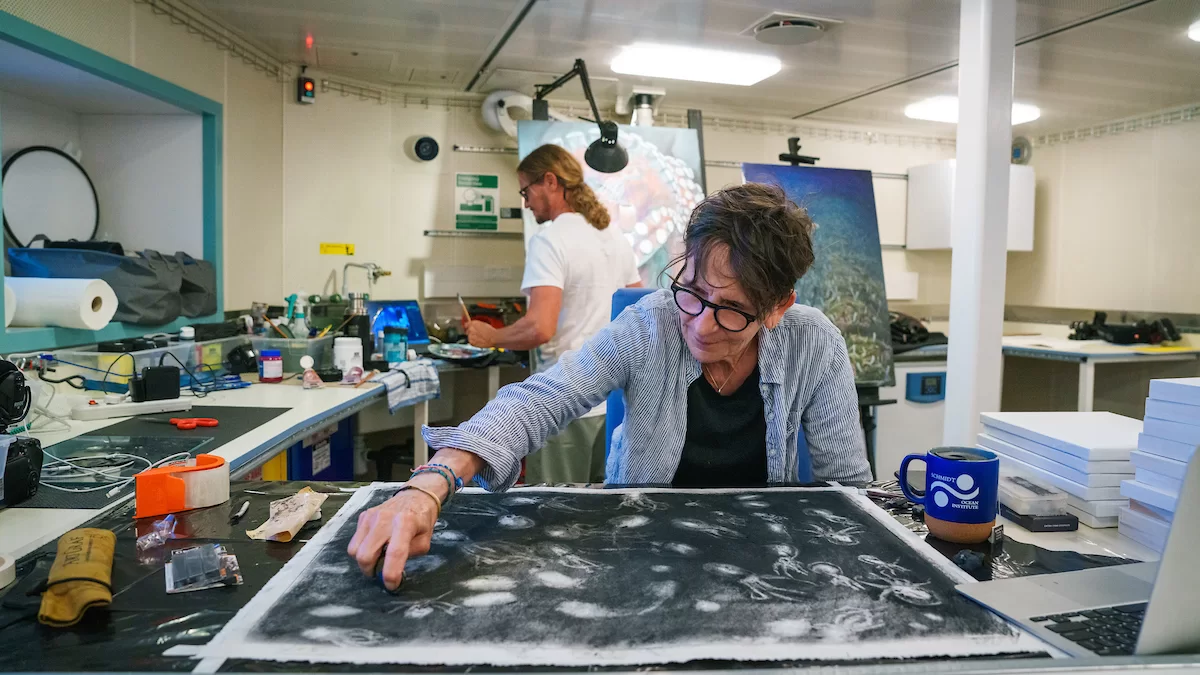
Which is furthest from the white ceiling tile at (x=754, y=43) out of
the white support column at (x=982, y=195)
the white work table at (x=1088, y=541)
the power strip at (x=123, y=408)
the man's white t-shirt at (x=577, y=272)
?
the white work table at (x=1088, y=541)

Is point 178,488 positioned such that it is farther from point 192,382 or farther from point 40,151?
point 40,151

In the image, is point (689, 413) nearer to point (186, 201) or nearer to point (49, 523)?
point (49, 523)

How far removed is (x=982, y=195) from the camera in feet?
7.55

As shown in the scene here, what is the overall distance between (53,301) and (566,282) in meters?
1.57

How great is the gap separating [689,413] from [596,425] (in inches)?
41.9

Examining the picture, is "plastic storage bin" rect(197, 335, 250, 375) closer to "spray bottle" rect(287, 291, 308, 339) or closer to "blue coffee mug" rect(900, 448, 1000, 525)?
"spray bottle" rect(287, 291, 308, 339)

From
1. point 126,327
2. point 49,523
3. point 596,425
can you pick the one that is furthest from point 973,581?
point 126,327

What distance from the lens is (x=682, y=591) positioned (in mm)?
859

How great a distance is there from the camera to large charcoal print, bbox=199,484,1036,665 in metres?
0.73

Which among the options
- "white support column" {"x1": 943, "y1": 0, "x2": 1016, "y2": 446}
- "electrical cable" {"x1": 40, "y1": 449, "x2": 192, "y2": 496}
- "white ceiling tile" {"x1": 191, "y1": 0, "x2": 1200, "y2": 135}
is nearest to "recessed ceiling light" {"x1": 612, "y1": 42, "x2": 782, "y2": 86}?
"white ceiling tile" {"x1": 191, "y1": 0, "x2": 1200, "y2": 135}

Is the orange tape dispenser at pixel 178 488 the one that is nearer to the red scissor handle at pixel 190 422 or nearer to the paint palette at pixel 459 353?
the red scissor handle at pixel 190 422

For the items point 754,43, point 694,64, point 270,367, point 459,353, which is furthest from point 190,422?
point 694,64

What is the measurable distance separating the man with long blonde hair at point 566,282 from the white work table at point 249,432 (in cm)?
64

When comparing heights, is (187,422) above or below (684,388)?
below
